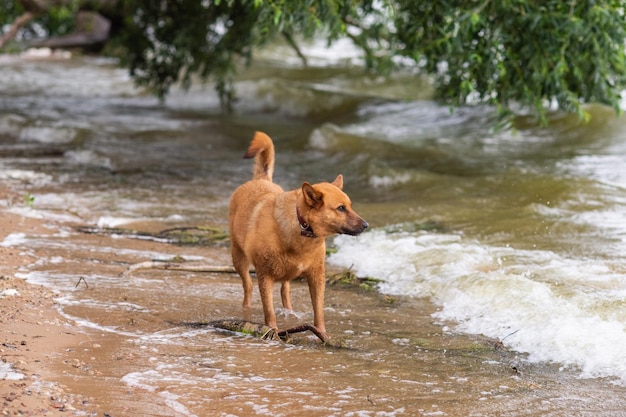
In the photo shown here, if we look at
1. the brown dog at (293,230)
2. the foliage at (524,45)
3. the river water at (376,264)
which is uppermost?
the foliage at (524,45)

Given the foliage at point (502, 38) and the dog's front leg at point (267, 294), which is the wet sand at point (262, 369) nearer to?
the dog's front leg at point (267, 294)

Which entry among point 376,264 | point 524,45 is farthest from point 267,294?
point 524,45

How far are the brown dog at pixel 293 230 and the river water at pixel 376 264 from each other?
1.51 feet

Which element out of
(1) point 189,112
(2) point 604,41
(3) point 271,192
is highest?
(2) point 604,41

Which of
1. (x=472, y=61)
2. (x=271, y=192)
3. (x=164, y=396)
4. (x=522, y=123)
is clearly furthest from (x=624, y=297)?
(x=522, y=123)

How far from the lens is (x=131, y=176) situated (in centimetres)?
1426

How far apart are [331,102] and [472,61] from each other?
448 inches

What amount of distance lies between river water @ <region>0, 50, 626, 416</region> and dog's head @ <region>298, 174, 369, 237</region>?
2.69ft

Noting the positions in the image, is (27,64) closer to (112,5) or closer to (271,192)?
(112,5)

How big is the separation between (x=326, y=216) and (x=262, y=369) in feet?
3.81

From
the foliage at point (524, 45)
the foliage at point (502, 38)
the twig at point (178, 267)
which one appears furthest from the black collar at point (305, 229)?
the foliage at point (524, 45)

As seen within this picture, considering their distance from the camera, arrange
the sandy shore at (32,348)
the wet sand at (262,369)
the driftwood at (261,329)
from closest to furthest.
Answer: the sandy shore at (32,348)
the wet sand at (262,369)
the driftwood at (261,329)

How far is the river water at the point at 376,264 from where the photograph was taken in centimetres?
557

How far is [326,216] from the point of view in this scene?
20.9 feet
